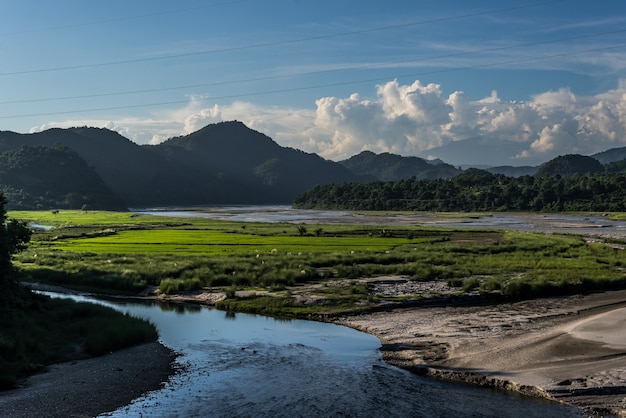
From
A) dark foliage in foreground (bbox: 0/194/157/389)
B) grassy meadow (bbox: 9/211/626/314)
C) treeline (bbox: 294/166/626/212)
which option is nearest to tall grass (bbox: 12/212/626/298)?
grassy meadow (bbox: 9/211/626/314)

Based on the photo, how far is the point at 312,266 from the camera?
49.3m

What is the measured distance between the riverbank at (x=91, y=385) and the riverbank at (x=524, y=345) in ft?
32.2

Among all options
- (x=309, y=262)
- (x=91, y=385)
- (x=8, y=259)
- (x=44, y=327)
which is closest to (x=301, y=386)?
(x=91, y=385)

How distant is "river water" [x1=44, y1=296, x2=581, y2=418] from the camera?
60.3ft

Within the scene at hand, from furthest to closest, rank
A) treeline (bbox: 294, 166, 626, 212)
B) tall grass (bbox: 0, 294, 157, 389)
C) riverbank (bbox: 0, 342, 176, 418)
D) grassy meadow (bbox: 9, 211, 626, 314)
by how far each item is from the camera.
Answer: treeline (bbox: 294, 166, 626, 212) → grassy meadow (bbox: 9, 211, 626, 314) → tall grass (bbox: 0, 294, 157, 389) → riverbank (bbox: 0, 342, 176, 418)

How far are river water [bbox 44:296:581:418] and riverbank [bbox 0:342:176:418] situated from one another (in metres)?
0.70

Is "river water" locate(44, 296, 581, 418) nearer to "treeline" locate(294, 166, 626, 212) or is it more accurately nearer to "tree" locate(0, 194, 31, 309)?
"tree" locate(0, 194, 31, 309)

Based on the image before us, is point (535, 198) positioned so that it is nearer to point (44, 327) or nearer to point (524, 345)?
point (524, 345)

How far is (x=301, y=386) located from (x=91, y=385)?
24.5ft

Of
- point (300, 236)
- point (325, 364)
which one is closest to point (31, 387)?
point (325, 364)

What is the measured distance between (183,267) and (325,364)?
1023 inches

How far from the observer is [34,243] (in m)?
68.2

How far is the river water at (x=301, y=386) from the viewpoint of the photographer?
1839 centimetres

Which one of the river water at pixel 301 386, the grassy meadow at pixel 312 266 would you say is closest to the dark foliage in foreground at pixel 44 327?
the river water at pixel 301 386
